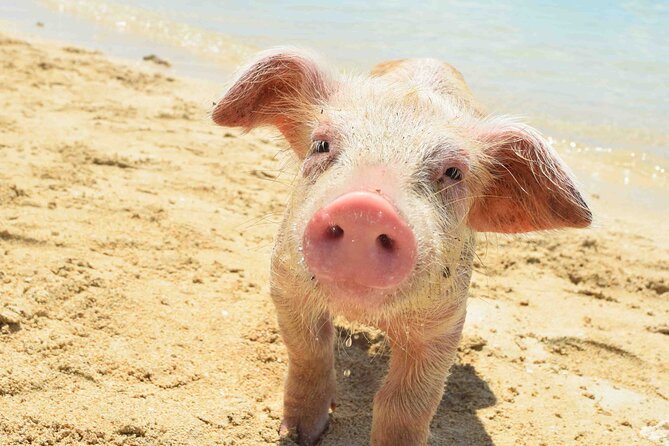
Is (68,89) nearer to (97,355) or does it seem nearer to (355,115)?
(97,355)

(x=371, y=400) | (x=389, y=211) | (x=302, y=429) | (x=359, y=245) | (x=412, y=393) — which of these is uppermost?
(x=389, y=211)

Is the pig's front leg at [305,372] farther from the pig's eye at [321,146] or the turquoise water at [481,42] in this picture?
the turquoise water at [481,42]

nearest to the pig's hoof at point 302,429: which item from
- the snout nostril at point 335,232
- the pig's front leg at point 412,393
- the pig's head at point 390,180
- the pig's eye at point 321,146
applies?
the pig's front leg at point 412,393

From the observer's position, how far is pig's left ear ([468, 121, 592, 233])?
3158mm

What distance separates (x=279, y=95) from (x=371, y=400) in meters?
1.55

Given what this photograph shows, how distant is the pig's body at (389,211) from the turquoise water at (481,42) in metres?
5.87

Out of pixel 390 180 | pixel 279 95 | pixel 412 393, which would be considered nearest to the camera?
pixel 390 180

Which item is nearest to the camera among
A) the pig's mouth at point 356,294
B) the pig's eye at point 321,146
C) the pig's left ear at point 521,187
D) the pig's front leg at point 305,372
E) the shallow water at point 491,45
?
the pig's mouth at point 356,294

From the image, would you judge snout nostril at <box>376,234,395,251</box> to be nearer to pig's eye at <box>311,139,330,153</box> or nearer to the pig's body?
the pig's body

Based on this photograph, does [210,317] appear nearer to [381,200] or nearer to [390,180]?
[390,180]

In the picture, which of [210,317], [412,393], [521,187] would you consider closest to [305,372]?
[412,393]

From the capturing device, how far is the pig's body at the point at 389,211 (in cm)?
234

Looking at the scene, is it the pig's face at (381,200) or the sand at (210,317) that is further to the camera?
the sand at (210,317)

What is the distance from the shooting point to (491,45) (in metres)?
12.9
